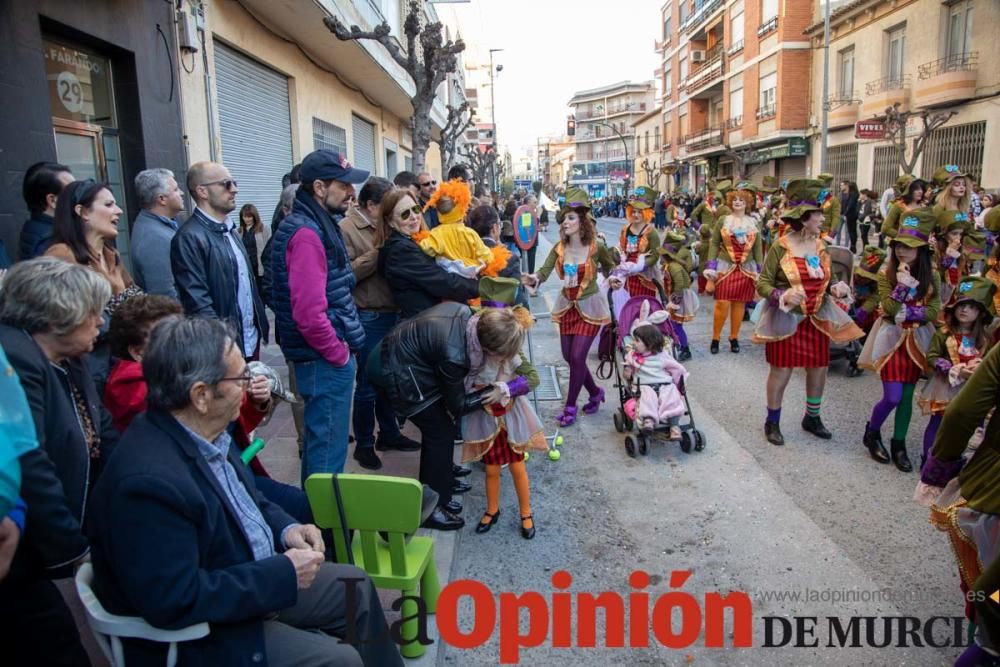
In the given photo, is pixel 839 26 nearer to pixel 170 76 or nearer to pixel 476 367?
pixel 170 76

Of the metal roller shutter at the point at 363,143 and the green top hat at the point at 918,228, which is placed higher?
the metal roller shutter at the point at 363,143

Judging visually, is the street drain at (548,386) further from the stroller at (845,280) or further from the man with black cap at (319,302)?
the stroller at (845,280)

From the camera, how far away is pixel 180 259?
3.66 meters

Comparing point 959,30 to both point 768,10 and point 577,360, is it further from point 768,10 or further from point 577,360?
point 577,360

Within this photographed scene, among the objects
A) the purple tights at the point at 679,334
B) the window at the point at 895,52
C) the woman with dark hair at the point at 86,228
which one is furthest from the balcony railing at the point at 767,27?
the woman with dark hair at the point at 86,228

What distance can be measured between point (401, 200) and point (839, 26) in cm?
2939

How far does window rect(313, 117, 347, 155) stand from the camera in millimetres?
12969

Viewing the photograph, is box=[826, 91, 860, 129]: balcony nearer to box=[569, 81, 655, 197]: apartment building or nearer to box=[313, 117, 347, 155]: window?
box=[313, 117, 347, 155]: window

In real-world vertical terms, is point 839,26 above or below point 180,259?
above

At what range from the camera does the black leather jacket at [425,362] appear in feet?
12.6

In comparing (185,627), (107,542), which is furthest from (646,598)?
(107,542)

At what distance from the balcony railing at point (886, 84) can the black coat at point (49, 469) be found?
1042 inches

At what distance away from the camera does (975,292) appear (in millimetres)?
4102

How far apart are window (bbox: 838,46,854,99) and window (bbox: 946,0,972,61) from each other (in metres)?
6.11
